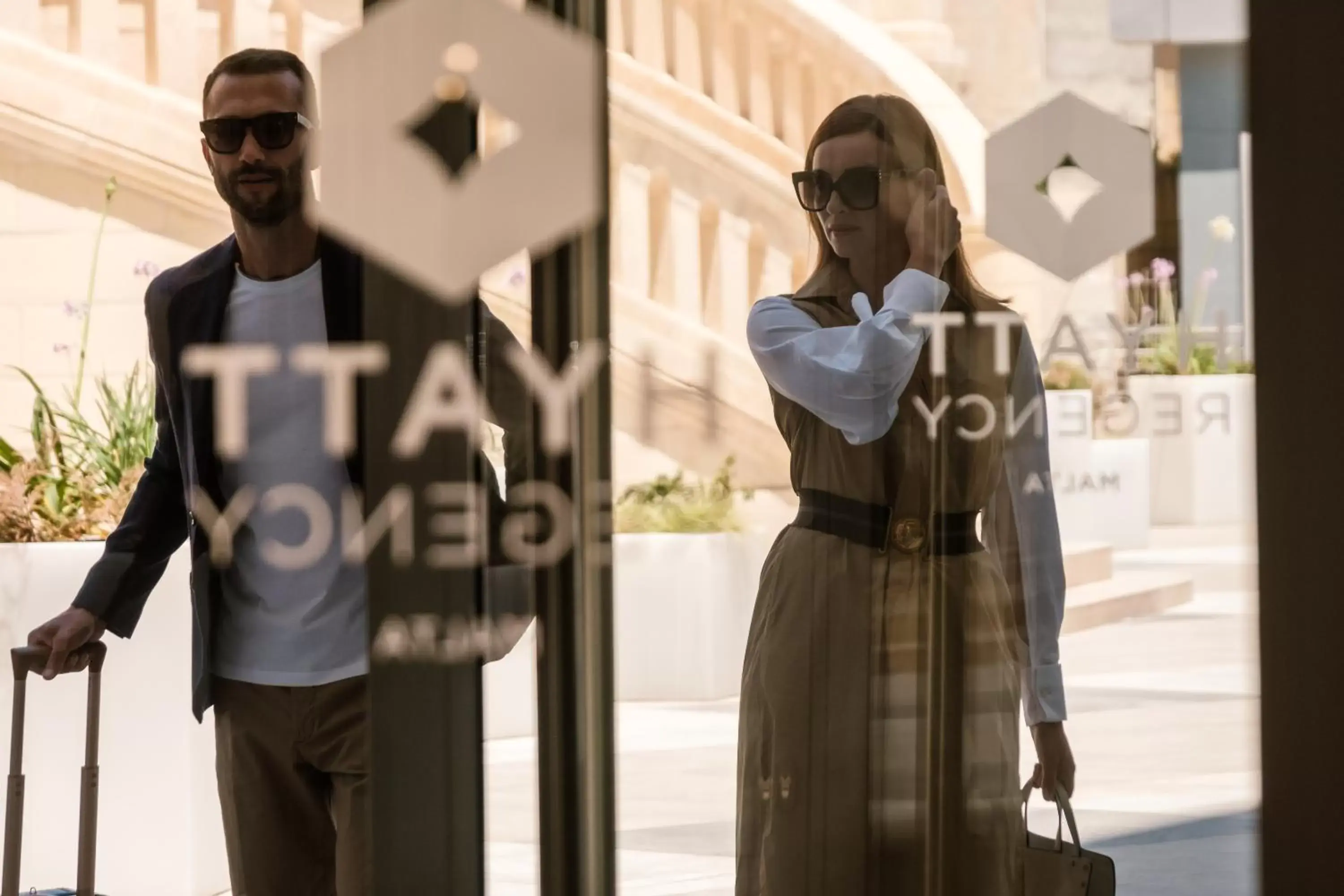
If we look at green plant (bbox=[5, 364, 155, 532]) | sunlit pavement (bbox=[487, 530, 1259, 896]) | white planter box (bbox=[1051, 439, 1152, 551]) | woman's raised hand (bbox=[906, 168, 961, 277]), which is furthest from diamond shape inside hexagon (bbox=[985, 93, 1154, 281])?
green plant (bbox=[5, 364, 155, 532])

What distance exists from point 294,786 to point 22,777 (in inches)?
17.3

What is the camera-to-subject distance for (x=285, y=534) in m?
2.94

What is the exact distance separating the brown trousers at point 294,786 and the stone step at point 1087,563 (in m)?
1.23

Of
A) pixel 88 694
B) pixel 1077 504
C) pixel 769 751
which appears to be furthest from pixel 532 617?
pixel 1077 504

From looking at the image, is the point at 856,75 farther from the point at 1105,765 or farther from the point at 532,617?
the point at 1105,765

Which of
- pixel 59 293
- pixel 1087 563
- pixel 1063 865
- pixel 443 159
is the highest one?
pixel 443 159

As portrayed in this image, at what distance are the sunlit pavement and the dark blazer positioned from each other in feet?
1.75

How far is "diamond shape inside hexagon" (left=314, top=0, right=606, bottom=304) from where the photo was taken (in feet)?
9.55

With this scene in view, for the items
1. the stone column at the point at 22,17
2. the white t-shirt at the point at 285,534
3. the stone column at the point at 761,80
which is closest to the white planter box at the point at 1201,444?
the stone column at the point at 761,80

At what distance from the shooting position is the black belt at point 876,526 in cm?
295

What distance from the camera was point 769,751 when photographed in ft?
9.82

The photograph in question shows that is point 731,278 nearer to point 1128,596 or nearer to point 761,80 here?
point 761,80

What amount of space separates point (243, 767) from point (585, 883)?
611 mm

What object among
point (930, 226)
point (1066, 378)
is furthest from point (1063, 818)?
point (930, 226)
